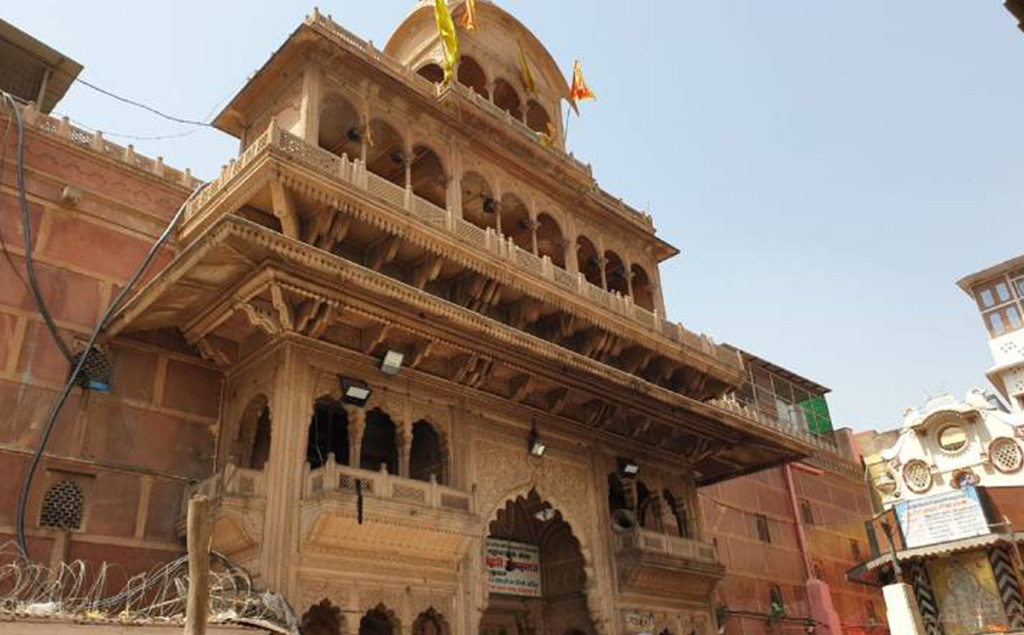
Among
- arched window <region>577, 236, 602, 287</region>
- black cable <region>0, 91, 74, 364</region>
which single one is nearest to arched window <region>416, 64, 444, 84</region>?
arched window <region>577, 236, 602, 287</region>

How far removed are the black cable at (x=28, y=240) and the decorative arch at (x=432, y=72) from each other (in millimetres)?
7808

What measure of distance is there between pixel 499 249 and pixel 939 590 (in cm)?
1957

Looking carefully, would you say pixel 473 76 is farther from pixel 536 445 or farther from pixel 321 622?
pixel 321 622

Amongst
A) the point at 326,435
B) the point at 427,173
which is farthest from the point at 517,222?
the point at 326,435

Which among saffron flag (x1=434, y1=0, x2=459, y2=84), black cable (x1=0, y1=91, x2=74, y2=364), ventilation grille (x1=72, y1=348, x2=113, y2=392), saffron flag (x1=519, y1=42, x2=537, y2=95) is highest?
saffron flag (x1=519, y1=42, x2=537, y2=95)

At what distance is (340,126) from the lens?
14102 mm

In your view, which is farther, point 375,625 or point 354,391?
point 375,625

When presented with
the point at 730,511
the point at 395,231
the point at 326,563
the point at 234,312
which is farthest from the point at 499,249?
the point at 730,511

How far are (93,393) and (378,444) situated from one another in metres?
4.31

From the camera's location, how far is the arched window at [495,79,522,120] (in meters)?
17.9

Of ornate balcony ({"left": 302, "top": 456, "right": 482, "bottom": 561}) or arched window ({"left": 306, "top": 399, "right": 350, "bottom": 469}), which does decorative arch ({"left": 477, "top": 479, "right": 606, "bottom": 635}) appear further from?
arched window ({"left": 306, "top": 399, "right": 350, "bottom": 469})

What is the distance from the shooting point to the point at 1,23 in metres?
12.9

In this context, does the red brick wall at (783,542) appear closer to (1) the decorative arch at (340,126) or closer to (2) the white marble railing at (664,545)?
(2) the white marble railing at (664,545)

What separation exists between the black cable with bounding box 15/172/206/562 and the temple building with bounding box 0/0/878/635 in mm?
113
